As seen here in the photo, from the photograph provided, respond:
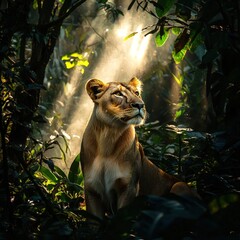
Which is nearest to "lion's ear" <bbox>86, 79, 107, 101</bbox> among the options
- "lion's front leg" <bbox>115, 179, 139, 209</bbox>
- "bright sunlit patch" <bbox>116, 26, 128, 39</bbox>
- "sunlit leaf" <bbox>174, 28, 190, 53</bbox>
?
"lion's front leg" <bbox>115, 179, 139, 209</bbox>

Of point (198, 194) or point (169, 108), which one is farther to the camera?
point (169, 108)

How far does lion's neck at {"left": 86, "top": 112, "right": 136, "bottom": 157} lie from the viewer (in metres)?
4.59

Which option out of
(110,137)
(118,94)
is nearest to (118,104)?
(118,94)

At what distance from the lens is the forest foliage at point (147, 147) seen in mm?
1437

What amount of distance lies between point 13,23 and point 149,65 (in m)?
11.3

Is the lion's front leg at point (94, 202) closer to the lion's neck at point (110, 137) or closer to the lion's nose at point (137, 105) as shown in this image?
the lion's neck at point (110, 137)

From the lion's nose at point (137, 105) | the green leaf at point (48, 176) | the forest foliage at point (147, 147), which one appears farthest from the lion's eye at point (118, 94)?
the green leaf at point (48, 176)

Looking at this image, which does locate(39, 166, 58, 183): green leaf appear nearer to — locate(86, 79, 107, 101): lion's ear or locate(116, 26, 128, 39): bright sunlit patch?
locate(86, 79, 107, 101): lion's ear

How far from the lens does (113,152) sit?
15.1 ft

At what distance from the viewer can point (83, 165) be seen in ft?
15.1

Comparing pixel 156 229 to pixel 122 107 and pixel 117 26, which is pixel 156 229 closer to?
pixel 122 107

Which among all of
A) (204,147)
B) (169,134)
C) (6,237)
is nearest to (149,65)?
(169,134)

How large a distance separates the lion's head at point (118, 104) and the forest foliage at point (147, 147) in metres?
Result: 0.41

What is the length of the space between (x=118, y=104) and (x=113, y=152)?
346 millimetres
